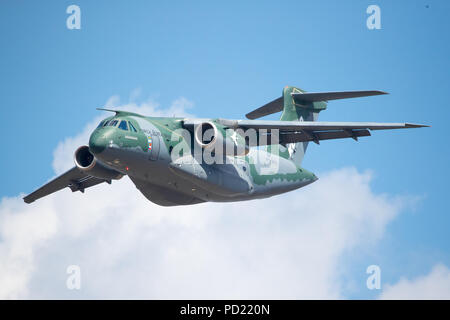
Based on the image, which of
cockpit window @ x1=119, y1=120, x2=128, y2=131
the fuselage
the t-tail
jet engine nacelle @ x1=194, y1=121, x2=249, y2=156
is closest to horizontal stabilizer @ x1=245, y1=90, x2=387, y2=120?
the t-tail

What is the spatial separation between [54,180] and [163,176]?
13.4 ft

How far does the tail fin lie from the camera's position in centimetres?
1731

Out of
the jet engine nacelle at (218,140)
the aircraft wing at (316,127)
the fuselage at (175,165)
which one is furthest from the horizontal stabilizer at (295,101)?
the jet engine nacelle at (218,140)

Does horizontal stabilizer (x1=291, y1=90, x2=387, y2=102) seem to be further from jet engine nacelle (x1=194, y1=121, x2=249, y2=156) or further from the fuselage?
jet engine nacelle (x1=194, y1=121, x2=249, y2=156)

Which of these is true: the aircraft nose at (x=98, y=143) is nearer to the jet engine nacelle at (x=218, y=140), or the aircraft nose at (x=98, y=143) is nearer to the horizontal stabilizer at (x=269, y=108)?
the jet engine nacelle at (x=218, y=140)

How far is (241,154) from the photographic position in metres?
14.2

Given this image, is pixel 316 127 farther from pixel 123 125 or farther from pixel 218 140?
pixel 123 125

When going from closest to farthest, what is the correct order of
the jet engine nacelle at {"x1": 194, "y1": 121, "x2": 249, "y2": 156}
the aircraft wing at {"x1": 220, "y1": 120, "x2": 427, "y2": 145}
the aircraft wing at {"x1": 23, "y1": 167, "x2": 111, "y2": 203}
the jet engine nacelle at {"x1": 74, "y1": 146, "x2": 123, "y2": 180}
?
the jet engine nacelle at {"x1": 194, "y1": 121, "x2": 249, "y2": 156}
the aircraft wing at {"x1": 220, "y1": 120, "x2": 427, "y2": 145}
the jet engine nacelle at {"x1": 74, "y1": 146, "x2": 123, "y2": 180}
the aircraft wing at {"x1": 23, "y1": 167, "x2": 111, "y2": 203}

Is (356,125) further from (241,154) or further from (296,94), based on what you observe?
(296,94)

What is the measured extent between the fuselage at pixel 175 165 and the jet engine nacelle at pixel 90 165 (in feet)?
2.53

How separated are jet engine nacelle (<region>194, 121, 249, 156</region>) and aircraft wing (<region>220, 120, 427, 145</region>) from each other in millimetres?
452

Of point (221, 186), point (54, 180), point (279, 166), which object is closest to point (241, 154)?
point (221, 186)

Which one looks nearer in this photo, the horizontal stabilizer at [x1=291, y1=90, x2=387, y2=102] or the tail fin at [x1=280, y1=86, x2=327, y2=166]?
the horizontal stabilizer at [x1=291, y1=90, x2=387, y2=102]

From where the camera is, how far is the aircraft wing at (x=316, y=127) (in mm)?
14477
